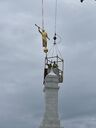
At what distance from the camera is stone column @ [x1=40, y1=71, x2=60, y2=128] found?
333 feet

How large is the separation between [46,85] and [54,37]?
48.4 feet

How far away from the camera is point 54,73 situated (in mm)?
107812

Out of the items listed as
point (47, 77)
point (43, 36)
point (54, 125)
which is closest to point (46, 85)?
point (47, 77)

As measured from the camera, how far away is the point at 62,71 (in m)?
113

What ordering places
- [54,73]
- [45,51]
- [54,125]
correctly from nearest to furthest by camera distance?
[54,125]
[54,73]
[45,51]

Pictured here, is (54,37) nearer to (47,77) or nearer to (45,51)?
(45,51)

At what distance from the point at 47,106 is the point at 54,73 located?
28.2 feet

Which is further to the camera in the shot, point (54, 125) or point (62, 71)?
point (62, 71)

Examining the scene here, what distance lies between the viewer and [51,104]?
103 metres

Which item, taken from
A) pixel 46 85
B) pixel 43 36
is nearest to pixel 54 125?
pixel 46 85

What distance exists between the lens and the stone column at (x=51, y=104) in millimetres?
101500

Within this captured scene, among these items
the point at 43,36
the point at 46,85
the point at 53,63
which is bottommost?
the point at 46,85

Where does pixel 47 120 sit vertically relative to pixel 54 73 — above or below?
below

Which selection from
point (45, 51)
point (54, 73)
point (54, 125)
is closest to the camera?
point (54, 125)
